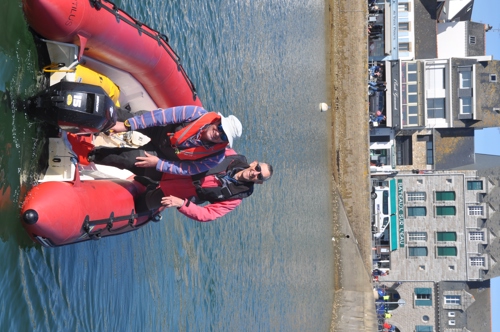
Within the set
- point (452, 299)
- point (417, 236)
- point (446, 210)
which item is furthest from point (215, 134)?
point (452, 299)

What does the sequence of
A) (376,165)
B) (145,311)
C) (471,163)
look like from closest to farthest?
(145,311), (376,165), (471,163)

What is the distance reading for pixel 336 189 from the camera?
22047 mm

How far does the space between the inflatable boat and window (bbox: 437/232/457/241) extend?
123 feet

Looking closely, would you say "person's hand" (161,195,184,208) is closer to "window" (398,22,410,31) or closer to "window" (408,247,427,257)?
"window" (398,22,410,31)

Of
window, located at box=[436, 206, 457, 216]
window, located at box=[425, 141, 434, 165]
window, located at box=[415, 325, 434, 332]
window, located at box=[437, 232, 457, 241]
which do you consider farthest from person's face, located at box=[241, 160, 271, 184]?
window, located at box=[415, 325, 434, 332]

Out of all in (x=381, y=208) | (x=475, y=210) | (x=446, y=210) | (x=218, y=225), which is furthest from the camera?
(x=446, y=210)

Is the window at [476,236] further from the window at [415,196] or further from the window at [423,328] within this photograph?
the window at [423,328]

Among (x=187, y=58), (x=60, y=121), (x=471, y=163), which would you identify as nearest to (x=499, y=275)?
(x=471, y=163)

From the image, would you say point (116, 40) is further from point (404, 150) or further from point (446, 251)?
point (446, 251)

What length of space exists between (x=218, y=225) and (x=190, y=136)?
5.99 meters

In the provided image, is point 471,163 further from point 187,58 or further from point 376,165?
point 187,58

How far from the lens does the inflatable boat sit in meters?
5.97

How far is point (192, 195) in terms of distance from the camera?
23.0 feet

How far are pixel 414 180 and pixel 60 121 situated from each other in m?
37.1
